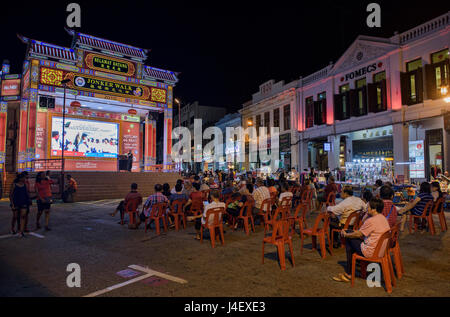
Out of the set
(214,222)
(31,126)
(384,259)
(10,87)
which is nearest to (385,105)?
(214,222)

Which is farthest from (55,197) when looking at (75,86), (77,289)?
(77,289)

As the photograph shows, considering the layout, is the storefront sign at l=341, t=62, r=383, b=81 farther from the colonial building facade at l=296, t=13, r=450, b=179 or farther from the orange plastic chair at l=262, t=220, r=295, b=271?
the orange plastic chair at l=262, t=220, r=295, b=271

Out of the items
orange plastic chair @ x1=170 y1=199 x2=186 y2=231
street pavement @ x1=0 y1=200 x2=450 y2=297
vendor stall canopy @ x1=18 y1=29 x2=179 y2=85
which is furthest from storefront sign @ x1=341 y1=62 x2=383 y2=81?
orange plastic chair @ x1=170 y1=199 x2=186 y2=231

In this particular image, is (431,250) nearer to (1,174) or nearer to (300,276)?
(300,276)

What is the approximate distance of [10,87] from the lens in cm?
2077

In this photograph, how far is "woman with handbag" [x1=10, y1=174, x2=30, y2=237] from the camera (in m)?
7.47

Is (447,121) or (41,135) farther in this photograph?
(41,135)

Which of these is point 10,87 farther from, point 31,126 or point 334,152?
point 334,152

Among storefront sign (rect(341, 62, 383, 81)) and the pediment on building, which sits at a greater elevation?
the pediment on building

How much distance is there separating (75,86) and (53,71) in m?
1.44

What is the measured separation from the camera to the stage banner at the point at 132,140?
2391 cm

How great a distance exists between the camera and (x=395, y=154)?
17672mm

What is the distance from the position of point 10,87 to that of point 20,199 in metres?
17.5

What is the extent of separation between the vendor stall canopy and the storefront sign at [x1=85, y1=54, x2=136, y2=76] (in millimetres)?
364
